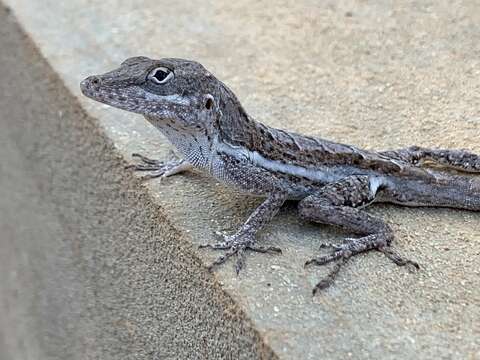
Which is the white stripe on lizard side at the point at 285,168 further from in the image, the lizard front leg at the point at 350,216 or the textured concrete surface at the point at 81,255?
the textured concrete surface at the point at 81,255

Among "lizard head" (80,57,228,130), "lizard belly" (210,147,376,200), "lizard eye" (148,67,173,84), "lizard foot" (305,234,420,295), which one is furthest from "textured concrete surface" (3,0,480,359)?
"lizard eye" (148,67,173,84)

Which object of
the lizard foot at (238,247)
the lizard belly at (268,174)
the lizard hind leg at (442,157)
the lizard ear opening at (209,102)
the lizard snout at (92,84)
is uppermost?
the lizard snout at (92,84)

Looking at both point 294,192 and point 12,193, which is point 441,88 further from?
point 12,193

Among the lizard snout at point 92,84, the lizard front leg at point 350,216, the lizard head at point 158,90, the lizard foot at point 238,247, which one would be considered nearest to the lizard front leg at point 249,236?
the lizard foot at point 238,247

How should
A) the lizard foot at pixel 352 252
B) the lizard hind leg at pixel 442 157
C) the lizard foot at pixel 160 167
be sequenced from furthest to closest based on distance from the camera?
the lizard foot at pixel 160 167, the lizard hind leg at pixel 442 157, the lizard foot at pixel 352 252

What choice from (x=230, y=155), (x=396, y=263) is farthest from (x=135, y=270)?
(x=396, y=263)

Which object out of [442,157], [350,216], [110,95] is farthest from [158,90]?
[442,157]
